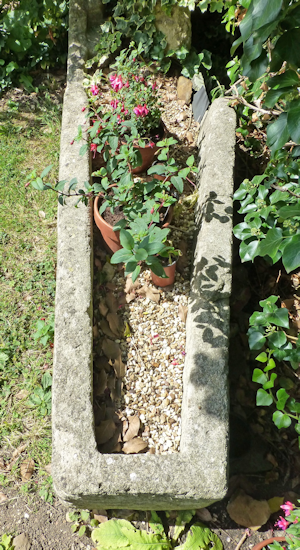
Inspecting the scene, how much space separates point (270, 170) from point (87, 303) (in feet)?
4.15

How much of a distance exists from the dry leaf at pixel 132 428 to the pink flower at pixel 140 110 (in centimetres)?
182

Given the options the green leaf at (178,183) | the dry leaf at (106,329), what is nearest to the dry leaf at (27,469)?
the dry leaf at (106,329)

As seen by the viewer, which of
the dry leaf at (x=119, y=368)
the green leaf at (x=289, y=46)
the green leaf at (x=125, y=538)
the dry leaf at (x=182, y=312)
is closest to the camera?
the green leaf at (x=289, y=46)

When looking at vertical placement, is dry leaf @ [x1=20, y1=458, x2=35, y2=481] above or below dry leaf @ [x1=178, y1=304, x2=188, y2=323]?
below

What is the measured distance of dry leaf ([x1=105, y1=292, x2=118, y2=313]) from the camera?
2.57 meters

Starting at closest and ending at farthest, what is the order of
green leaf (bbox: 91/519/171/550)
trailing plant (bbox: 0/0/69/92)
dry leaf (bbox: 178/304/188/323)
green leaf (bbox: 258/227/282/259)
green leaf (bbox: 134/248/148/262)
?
green leaf (bbox: 258/227/282/259)
green leaf (bbox: 134/248/148/262)
green leaf (bbox: 91/519/171/550)
dry leaf (bbox: 178/304/188/323)
trailing plant (bbox: 0/0/69/92)

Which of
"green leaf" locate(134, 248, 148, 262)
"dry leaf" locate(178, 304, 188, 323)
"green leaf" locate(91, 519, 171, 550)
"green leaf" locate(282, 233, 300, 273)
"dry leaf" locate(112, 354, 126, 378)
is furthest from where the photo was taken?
"dry leaf" locate(178, 304, 188, 323)

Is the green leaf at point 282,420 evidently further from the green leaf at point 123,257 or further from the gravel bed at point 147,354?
the green leaf at point 123,257

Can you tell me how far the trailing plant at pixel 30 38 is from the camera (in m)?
3.75

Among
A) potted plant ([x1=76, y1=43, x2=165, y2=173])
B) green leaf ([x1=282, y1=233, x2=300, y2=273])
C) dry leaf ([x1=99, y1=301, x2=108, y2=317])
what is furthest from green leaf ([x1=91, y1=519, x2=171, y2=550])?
potted plant ([x1=76, y1=43, x2=165, y2=173])

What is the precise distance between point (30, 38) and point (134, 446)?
366 cm

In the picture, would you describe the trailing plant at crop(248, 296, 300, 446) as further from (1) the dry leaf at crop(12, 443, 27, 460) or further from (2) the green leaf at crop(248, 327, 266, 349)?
(1) the dry leaf at crop(12, 443, 27, 460)

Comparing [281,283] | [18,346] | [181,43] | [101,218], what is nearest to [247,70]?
[101,218]

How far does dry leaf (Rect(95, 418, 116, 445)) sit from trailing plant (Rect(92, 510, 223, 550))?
0.44 m
